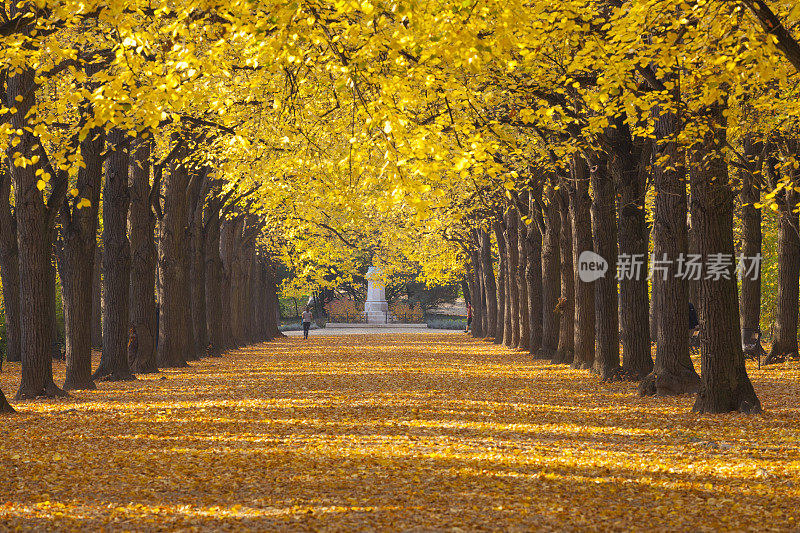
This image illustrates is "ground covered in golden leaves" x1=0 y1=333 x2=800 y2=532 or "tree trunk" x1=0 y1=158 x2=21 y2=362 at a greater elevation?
"tree trunk" x1=0 y1=158 x2=21 y2=362

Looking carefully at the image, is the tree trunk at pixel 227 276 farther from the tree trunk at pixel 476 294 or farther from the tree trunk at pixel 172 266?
the tree trunk at pixel 476 294

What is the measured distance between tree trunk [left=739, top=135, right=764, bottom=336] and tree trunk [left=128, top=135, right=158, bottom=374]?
564 inches

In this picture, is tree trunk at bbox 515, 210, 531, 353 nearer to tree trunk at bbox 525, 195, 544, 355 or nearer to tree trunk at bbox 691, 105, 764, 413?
tree trunk at bbox 525, 195, 544, 355

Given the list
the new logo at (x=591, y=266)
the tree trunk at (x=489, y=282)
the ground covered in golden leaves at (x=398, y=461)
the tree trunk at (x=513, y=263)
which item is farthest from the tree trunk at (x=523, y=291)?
the ground covered in golden leaves at (x=398, y=461)

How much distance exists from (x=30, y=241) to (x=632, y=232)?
1069cm

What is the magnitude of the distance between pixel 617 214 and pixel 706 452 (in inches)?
367

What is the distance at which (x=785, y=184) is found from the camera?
1044 centimetres

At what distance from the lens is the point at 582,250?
2166cm

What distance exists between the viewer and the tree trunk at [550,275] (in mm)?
26094

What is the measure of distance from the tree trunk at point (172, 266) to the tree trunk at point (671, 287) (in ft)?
44.7

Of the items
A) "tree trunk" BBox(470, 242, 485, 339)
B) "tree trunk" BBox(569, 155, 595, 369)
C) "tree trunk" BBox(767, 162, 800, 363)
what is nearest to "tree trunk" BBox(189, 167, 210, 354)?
"tree trunk" BBox(569, 155, 595, 369)

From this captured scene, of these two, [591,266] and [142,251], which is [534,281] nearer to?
[591,266]

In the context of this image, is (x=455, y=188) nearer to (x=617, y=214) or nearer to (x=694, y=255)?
(x=617, y=214)

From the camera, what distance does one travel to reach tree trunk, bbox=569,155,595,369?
21094 millimetres
